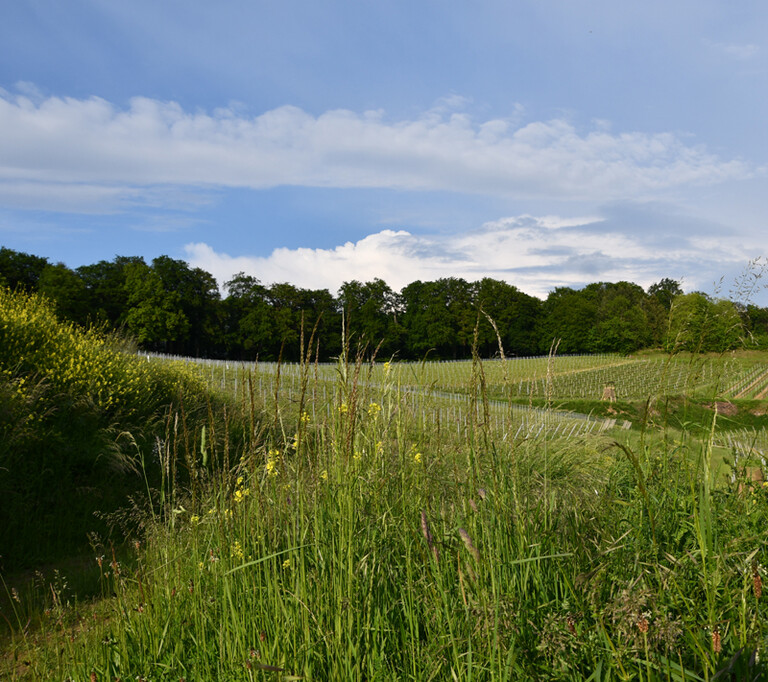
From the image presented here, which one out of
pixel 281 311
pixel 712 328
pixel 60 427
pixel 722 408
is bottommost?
pixel 60 427

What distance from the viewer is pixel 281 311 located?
51.2 m

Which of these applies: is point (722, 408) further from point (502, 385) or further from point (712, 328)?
point (502, 385)

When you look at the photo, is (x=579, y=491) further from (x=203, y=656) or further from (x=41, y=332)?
(x=41, y=332)

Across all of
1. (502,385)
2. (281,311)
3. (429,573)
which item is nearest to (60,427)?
(502,385)

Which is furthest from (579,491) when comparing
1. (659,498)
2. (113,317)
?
(113,317)

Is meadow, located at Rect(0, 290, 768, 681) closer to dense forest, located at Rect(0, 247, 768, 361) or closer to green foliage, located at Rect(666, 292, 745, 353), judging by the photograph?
green foliage, located at Rect(666, 292, 745, 353)

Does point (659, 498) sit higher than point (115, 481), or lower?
higher

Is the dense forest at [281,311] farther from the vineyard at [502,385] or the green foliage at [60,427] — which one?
the green foliage at [60,427]

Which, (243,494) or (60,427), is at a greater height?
(243,494)

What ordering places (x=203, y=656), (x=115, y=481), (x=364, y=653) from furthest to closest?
(x=115, y=481), (x=203, y=656), (x=364, y=653)

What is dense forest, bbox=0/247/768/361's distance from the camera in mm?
40812

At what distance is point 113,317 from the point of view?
150 feet

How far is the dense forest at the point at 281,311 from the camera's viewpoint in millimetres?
40812

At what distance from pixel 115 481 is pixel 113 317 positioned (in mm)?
43390
